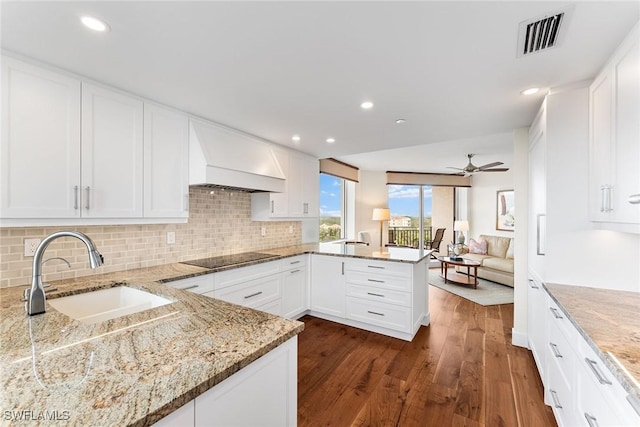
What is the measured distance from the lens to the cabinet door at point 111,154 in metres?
1.90

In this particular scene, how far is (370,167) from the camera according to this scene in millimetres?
6688

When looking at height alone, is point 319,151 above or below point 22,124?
above

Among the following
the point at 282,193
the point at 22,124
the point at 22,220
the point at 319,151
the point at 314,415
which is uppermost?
the point at 319,151

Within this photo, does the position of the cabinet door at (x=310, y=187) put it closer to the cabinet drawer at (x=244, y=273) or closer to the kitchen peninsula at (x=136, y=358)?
the cabinet drawer at (x=244, y=273)

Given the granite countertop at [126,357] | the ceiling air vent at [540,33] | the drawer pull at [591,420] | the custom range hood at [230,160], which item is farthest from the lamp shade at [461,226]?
the granite countertop at [126,357]

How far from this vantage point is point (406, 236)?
7945 millimetres

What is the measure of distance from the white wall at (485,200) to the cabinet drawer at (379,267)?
16.6 feet

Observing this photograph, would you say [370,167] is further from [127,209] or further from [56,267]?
[56,267]

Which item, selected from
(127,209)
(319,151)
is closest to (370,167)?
(319,151)

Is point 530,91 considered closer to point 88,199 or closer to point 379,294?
point 379,294

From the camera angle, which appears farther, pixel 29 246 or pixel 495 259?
pixel 495 259

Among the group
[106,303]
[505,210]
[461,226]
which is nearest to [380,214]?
[461,226]

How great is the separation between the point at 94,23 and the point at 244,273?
2124 millimetres

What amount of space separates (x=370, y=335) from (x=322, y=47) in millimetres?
2850
